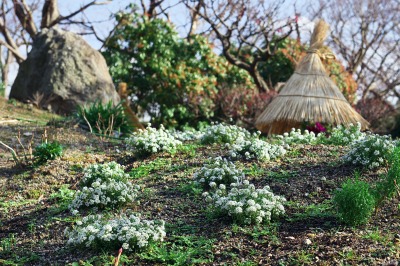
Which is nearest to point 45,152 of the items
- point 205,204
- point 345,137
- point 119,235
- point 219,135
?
point 219,135

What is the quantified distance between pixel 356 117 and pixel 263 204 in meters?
6.05

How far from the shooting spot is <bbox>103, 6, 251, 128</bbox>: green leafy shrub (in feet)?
47.4

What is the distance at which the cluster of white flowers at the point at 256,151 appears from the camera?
619 centimetres

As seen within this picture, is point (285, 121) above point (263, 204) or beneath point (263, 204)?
above

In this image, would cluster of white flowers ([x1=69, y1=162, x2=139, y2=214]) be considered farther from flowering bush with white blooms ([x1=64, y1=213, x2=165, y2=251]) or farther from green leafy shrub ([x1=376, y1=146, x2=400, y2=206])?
green leafy shrub ([x1=376, y1=146, x2=400, y2=206])

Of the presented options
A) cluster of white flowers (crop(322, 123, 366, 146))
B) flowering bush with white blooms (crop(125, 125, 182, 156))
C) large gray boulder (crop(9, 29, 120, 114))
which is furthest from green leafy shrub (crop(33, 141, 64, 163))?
large gray boulder (crop(9, 29, 120, 114))

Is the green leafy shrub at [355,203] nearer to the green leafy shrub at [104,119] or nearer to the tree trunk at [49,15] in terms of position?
the green leafy shrub at [104,119]

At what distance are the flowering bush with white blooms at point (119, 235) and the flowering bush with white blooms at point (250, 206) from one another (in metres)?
0.56

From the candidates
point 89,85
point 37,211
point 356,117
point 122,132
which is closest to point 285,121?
point 356,117

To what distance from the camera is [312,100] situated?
9758mm

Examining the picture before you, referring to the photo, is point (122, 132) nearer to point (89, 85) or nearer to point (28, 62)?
point (89, 85)

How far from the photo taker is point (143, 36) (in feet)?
48.7

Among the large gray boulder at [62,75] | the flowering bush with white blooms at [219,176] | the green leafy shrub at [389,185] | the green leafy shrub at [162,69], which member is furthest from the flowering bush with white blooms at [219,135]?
→ the green leafy shrub at [162,69]

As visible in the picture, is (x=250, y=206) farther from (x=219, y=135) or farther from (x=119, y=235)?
(x=219, y=135)
